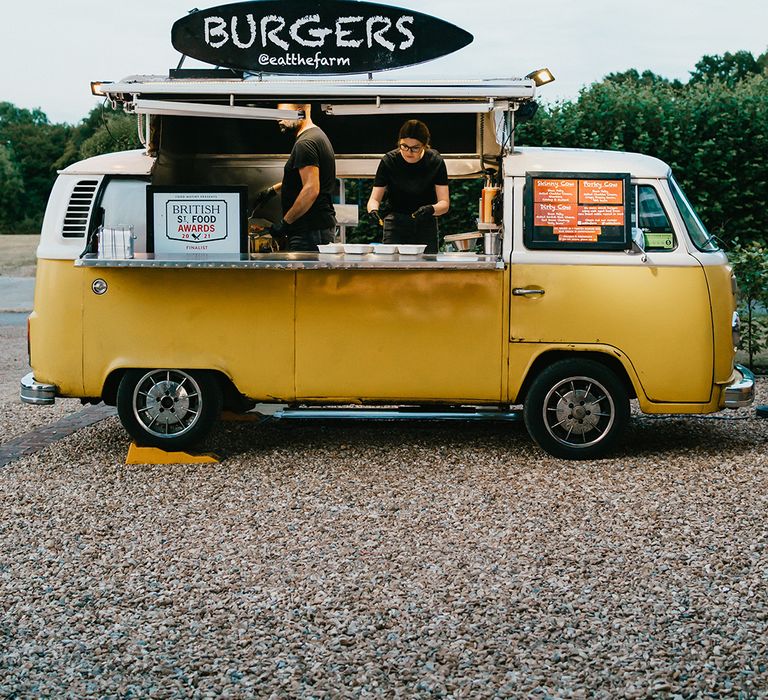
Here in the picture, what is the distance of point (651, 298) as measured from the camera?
262 inches

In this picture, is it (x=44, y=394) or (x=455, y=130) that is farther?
(x=455, y=130)

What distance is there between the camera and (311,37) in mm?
7070

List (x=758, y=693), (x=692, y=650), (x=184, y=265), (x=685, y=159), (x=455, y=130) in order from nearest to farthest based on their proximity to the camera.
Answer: (x=758, y=693) → (x=692, y=650) → (x=184, y=265) → (x=455, y=130) → (x=685, y=159)

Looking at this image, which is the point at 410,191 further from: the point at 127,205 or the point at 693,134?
the point at 693,134

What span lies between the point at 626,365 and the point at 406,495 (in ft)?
5.79

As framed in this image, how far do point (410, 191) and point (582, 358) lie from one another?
6.16ft

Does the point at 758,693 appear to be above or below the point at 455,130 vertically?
below

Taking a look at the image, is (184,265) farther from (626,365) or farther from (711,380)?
(711,380)

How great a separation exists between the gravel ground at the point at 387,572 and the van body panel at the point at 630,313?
734 mm

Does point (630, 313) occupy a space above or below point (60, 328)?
above

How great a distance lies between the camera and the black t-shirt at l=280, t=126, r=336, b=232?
23.9 feet

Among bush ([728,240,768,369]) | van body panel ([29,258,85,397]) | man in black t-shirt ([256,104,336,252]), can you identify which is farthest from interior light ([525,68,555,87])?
bush ([728,240,768,369])

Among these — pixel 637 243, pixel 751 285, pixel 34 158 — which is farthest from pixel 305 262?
pixel 34 158

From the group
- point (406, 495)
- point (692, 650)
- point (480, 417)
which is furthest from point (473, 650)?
point (480, 417)
